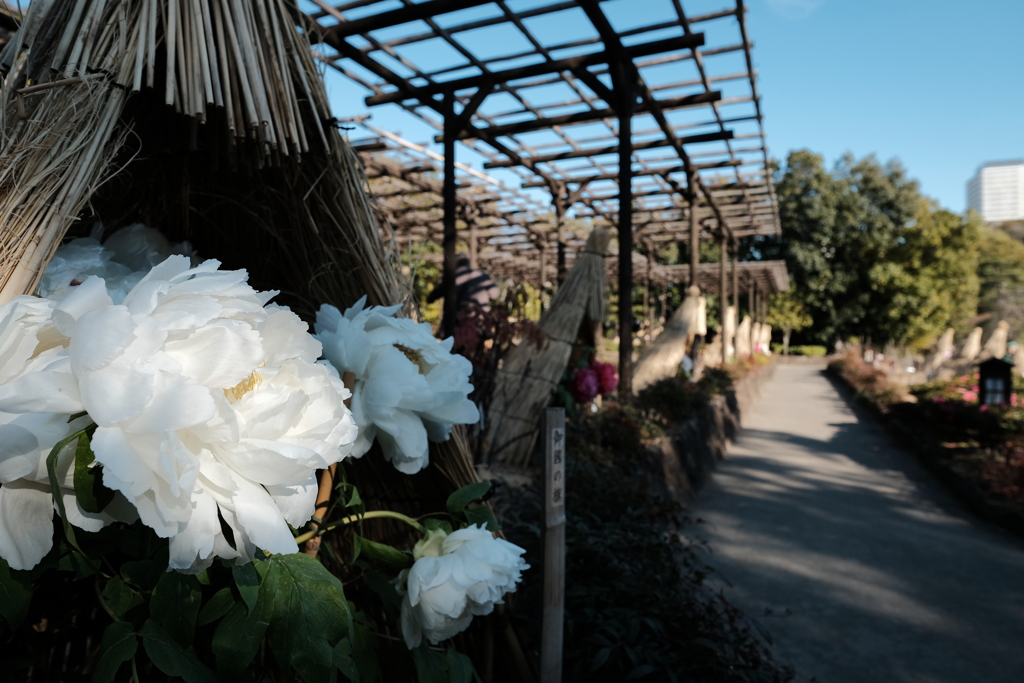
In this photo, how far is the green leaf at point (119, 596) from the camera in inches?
23.2

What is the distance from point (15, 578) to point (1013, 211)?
22970 cm

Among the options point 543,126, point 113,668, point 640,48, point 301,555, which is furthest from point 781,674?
point 543,126

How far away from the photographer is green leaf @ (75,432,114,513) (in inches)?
17.9

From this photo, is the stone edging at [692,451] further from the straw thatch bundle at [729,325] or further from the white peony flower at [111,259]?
the straw thatch bundle at [729,325]

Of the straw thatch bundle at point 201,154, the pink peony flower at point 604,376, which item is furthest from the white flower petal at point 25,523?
the pink peony flower at point 604,376

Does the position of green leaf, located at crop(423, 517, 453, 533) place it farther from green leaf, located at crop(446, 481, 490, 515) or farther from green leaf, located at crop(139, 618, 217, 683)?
green leaf, located at crop(139, 618, 217, 683)

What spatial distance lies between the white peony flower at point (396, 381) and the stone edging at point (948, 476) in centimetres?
494

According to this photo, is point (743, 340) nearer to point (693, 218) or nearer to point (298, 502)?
point (693, 218)

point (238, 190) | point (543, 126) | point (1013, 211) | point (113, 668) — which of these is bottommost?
point (113, 668)

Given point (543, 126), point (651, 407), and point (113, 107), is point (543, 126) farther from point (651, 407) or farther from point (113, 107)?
point (113, 107)

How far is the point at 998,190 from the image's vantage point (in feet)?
611

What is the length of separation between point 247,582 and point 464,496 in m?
0.33

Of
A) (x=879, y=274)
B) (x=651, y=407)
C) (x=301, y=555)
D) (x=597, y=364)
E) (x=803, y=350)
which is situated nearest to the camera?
(x=301, y=555)

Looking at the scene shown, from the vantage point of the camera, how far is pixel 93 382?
0.44m
